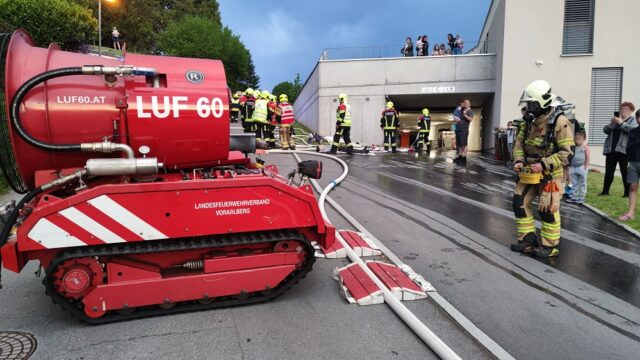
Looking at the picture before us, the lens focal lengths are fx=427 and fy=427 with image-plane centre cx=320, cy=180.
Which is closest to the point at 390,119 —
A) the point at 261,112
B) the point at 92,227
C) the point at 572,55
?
the point at 261,112

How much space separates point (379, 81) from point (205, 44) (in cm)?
3241

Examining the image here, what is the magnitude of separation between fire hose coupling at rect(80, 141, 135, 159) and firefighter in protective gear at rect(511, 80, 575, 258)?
474 cm

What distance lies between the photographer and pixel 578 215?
784 centimetres

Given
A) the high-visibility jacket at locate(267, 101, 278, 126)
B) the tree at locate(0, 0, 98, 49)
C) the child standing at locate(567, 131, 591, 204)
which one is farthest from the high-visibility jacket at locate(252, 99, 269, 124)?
the tree at locate(0, 0, 98, 49)

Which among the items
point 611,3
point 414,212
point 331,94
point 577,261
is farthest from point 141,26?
point 577,261

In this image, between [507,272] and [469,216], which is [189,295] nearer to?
[507,272]

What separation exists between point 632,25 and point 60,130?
23.0 m

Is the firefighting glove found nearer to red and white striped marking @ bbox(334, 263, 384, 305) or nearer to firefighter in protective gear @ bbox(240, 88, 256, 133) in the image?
red and white striped marking @ bbox(334, 263, 384, 305)

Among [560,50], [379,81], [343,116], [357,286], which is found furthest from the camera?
[379,81]

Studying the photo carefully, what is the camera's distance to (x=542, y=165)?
541 centimetres

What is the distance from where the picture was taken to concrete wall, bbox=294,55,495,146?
80.0 feet

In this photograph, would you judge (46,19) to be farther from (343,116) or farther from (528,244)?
(528,244)

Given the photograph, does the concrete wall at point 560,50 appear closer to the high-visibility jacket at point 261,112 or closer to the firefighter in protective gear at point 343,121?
the firefighter in protective gear at point 343,121

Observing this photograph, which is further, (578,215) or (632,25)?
(632,25)
